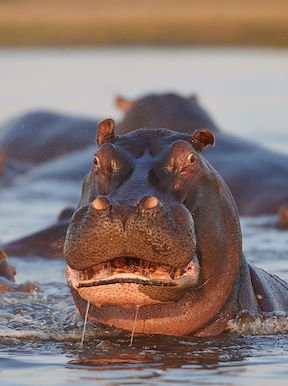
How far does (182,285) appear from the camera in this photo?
251 inches

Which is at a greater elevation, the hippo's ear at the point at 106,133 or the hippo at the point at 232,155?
the hippo at the point at 232,155

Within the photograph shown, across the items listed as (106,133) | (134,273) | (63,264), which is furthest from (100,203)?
(63,264)

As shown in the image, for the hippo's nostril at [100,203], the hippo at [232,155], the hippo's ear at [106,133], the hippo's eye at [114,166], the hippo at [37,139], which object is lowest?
the hippo's nostril at [100,203]

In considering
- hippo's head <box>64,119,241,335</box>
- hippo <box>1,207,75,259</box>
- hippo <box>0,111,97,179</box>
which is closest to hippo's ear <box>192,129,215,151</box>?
hippo's head <box>64,119,241,335</box>

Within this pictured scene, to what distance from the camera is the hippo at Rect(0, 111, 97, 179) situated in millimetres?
16219

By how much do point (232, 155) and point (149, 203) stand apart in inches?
315

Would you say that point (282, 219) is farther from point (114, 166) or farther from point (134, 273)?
point (134, 273)

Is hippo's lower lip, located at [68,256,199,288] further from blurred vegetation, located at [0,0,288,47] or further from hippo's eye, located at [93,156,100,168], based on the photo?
blurred vegetation, located at [0,0,288,47]

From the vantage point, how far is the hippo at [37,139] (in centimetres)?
1622

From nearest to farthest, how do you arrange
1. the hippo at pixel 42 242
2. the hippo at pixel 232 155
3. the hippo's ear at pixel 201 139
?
1. the hippo's ear at pixel 201 139
2. the hippo at pixel 42 242
3. the hippo at pixel 232 155

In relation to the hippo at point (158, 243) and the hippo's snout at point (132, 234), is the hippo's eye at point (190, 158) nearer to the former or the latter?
the hippo at point (158, 243)

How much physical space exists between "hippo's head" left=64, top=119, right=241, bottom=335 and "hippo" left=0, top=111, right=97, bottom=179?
30.1 feet

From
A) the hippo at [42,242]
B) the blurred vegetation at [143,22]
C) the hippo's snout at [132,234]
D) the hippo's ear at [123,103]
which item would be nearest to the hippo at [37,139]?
the hippo's ear at [123,103]

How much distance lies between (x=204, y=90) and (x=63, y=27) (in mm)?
12563
